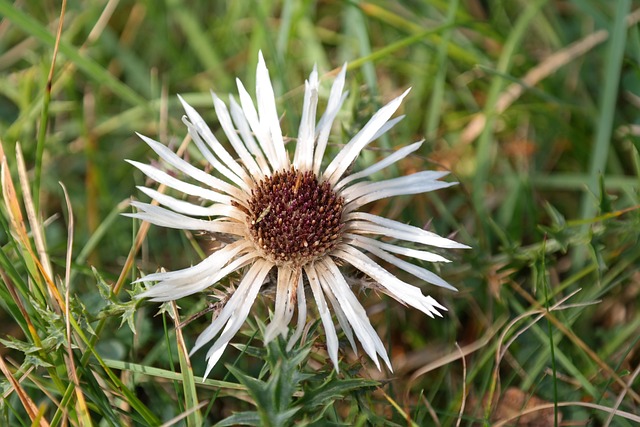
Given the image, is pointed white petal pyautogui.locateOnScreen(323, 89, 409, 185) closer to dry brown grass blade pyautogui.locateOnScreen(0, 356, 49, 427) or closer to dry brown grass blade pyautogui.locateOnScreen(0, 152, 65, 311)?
dry brown grass blade pyautogui.locateOnScreen(0, 152, 65, 311)

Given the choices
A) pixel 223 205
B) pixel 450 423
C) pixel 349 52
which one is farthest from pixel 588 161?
pixel 223 205

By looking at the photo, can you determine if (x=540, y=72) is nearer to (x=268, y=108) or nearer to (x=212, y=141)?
(x=268, y=108)

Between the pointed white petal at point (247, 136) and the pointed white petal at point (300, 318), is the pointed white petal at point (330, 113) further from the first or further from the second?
the pointed white petal at point (300, 318)

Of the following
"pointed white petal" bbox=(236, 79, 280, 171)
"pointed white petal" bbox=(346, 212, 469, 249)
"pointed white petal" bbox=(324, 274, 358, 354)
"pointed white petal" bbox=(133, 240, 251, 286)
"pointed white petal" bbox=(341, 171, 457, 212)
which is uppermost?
"pointed white petal" bbox=(236, 79, 280, 171)

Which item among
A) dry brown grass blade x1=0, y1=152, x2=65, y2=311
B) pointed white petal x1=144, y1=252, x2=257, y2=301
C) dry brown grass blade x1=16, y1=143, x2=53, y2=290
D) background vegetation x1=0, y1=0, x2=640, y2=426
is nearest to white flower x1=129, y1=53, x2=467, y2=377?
pointed white petal x1=144, y1=252, x2=257, y2=301

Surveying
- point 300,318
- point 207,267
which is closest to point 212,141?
point 207,267

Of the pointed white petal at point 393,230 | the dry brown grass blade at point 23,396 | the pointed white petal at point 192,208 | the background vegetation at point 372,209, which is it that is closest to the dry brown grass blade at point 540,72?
the background vegetation at point 372,209
